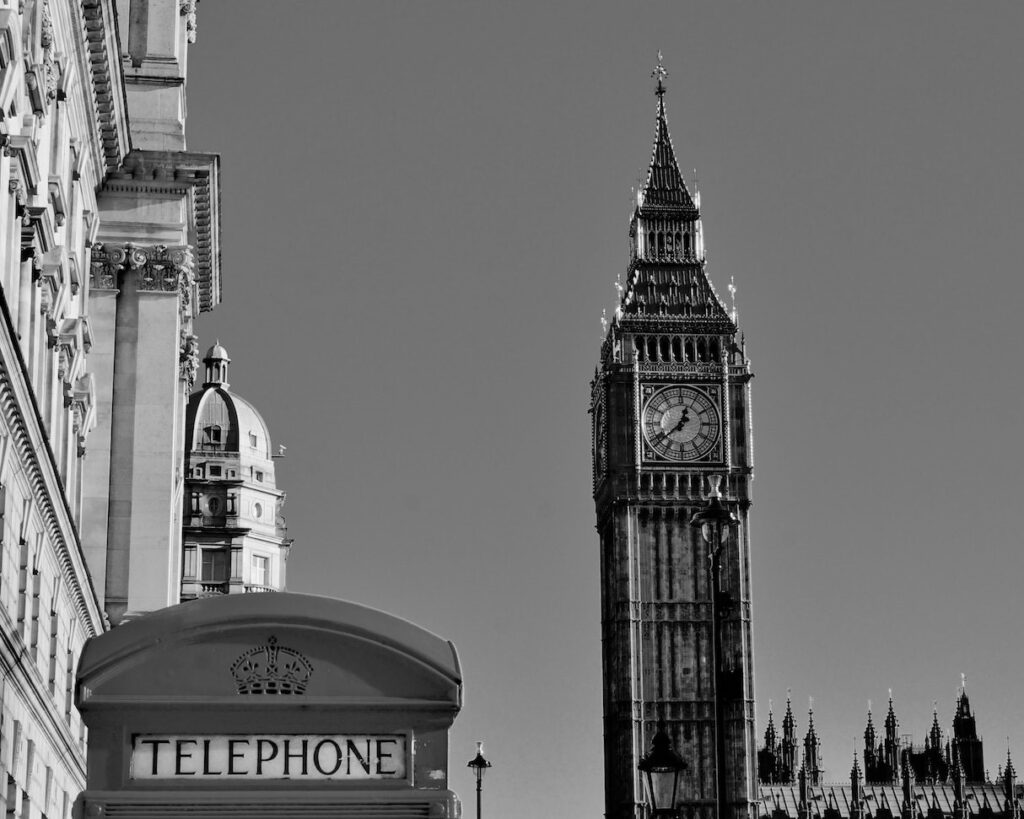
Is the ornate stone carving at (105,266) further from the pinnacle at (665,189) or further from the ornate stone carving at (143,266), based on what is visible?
the pinnacle at (665,189)

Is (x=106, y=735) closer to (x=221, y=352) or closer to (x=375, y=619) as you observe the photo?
(x=375, y=619)

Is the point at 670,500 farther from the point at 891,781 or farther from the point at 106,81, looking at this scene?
the point at 106,81

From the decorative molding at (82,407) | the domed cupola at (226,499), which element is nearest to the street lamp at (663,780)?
the decorative molding at (82,407)

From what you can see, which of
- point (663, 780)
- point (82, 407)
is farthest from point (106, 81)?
point (663, 780)

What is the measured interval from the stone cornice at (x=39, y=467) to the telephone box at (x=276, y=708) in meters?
8.85

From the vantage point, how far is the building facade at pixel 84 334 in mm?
19516

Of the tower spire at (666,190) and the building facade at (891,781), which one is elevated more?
the tower spire at (666,190)

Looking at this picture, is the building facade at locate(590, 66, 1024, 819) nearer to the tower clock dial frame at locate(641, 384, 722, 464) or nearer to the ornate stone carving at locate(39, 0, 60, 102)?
the tower clock dial frame at locate(641, 384, 722, 464)

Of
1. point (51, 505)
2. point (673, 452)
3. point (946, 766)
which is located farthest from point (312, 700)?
point (946, 766)

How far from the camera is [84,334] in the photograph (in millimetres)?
27406

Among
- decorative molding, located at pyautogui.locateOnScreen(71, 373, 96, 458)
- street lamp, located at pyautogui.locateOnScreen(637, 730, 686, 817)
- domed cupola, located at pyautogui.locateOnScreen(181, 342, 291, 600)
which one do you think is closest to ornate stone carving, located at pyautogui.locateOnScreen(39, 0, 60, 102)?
decorative molding, located at pyautogui.locateOnScreen(71, 373, 96, 458)

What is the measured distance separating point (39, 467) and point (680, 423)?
108173 millimetres

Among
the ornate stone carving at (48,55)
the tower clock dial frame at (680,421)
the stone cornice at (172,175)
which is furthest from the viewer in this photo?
the tower clock dial frame at (680,421)

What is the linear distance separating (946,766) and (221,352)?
83346 mm
